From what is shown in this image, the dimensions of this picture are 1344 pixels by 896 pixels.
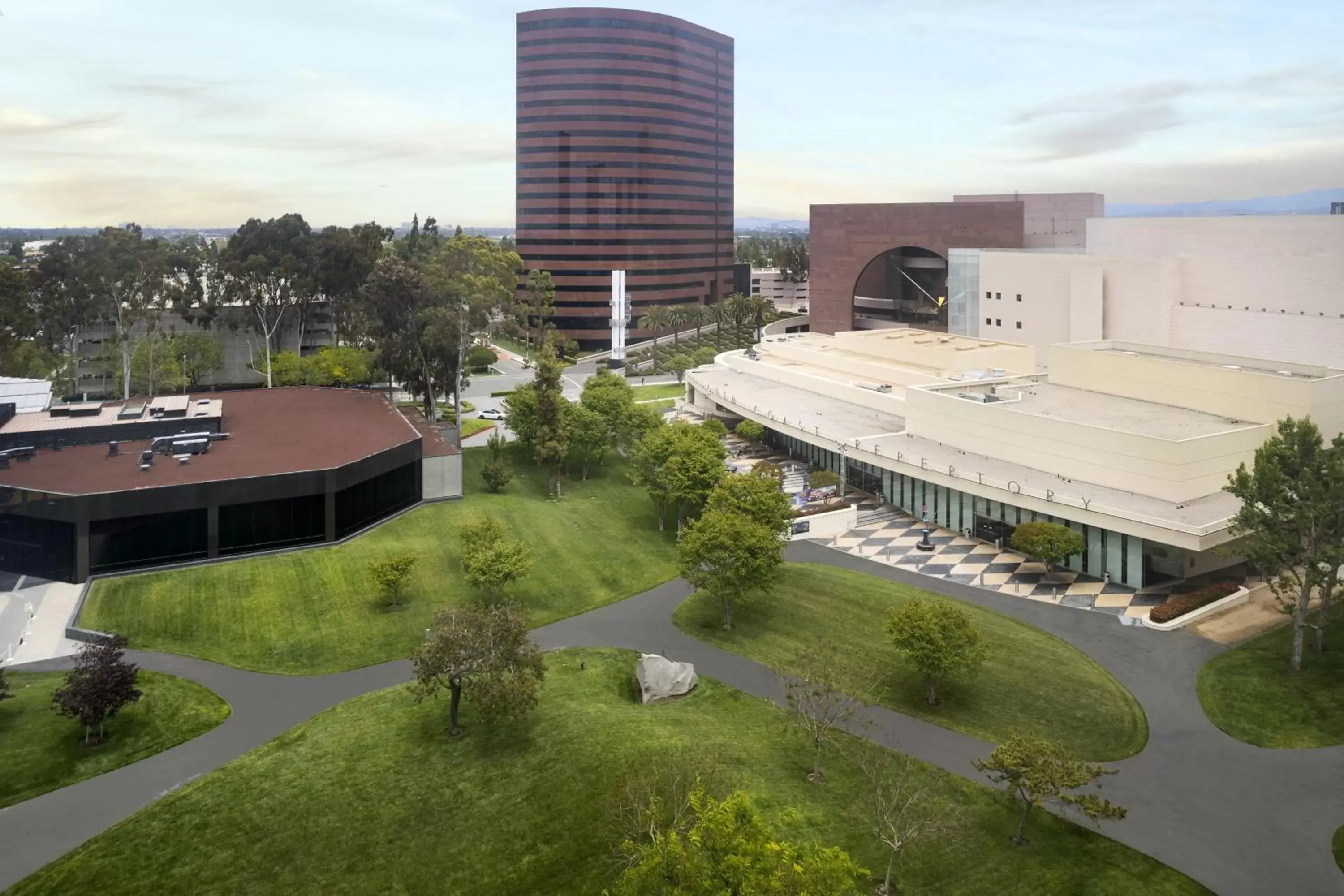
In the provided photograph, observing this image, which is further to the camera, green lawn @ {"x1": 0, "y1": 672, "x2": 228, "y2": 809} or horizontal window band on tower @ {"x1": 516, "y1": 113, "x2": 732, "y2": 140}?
horizontal window band on tower @ {"x1": 516, "y1": 113, "x2": 732, "y2": 140}

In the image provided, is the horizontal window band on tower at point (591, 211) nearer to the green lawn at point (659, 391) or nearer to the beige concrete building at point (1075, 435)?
the green lawn at point (659, 391)

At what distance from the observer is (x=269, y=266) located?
273 ft

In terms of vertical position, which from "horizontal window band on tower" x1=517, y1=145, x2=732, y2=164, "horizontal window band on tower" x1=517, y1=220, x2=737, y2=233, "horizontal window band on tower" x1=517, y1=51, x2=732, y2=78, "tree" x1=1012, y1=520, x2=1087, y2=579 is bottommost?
"tree" x1=1012, y1=520, x2=1087, y2=579

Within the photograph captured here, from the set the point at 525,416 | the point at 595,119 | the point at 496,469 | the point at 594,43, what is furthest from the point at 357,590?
the point at 594,43

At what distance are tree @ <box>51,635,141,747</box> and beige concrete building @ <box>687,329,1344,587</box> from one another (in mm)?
36821

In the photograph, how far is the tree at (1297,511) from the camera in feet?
112

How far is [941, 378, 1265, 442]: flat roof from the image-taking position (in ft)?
157

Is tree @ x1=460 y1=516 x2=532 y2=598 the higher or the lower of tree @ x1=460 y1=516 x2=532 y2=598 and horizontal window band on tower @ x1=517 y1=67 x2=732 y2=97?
the lower

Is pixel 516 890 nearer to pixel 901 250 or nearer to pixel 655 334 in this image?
pixel 901 250

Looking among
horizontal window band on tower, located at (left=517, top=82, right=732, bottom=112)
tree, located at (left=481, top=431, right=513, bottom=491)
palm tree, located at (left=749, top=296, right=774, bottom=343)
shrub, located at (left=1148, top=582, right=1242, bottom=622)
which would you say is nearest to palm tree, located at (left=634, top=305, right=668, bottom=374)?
palm tree, located at (left=749, top=296, right=774, bottom=343)

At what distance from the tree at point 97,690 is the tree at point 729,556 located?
2031 cm

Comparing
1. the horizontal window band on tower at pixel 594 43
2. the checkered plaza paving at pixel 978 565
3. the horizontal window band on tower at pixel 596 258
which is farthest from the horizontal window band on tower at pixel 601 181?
the checkered plaza paving at pixel 978 565

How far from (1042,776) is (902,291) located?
90.9 meters

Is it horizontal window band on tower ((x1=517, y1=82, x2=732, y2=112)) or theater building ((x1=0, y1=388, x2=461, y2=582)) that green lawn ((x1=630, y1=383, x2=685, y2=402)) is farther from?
horizontal window band on tower ((x1=517, y1=82, x2=732, y2=112))
